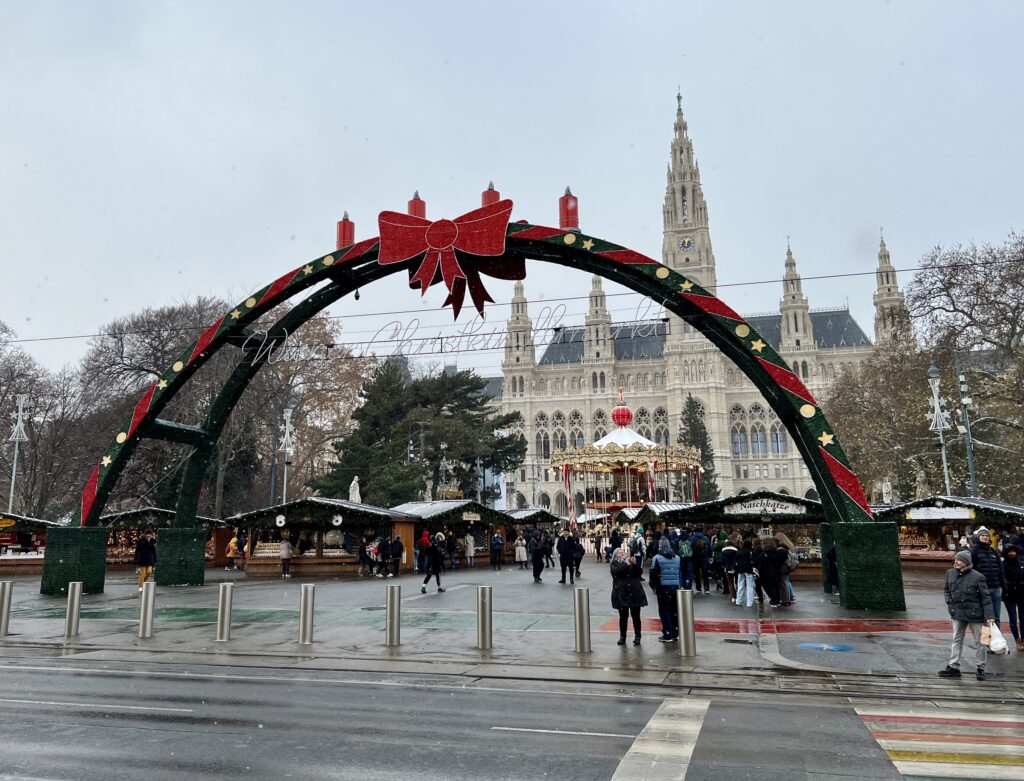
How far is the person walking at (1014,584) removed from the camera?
11.0 m

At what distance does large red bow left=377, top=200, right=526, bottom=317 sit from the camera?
16.6 metres

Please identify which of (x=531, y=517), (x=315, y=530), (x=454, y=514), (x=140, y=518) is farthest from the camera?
(x=531, y=517)

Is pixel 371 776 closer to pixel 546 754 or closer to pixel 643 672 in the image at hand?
pixel 546 754

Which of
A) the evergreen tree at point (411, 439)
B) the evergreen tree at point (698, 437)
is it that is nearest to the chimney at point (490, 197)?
the evergreen tree at point (411, 439)

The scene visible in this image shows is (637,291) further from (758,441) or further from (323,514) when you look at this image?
(758,441)

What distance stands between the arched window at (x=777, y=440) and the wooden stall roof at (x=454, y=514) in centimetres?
7692

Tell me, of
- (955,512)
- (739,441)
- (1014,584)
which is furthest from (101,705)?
(739,441)

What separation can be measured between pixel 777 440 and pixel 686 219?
118 ft

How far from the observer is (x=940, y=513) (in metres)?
23.6

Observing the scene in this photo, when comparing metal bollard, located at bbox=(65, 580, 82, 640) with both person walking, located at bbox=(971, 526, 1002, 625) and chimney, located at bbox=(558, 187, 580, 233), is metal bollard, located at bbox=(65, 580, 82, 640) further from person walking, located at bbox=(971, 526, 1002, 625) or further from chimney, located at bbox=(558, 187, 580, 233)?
person walking, located at bbox=(971, 526, 1002, 625)

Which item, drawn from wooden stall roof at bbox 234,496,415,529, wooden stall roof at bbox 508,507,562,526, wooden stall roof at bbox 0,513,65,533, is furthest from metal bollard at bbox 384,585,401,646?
wooden stall roof at bbox 508,507,562,526

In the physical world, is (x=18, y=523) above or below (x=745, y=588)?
above

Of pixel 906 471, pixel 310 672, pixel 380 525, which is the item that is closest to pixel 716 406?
pixel 906 471

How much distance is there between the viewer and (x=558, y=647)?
461 inches
